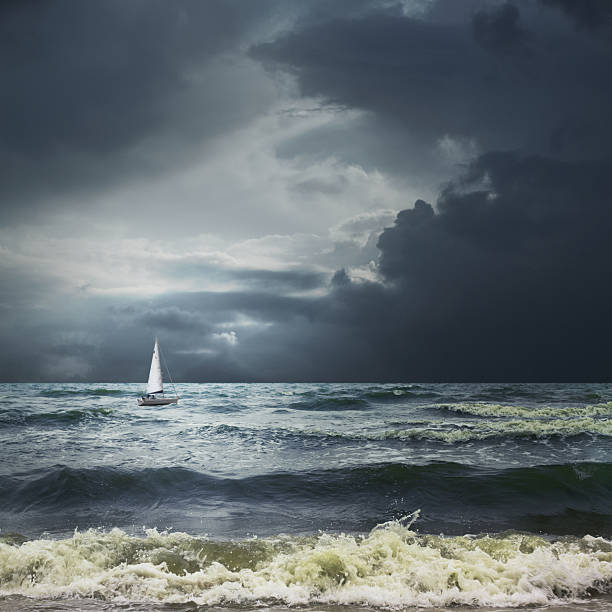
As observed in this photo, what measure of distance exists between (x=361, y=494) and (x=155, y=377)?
43.6m

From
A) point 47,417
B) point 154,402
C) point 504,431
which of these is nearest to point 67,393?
point 154,402

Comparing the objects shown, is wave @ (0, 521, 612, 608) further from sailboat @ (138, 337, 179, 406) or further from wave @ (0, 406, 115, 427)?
sailboat @ (138, 337, 179, 406)

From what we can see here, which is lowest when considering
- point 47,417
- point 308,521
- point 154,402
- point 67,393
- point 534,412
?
point 67,393

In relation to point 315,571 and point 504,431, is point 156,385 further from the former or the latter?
point 315,571

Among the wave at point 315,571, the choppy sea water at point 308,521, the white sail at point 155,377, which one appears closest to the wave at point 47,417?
the choppy sea water at point 308,521

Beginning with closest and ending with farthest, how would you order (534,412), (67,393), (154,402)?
(534,412) → (154,402) → (67,393)

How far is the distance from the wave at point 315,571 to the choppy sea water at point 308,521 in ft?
0.08

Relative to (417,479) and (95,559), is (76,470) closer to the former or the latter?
(95,559)

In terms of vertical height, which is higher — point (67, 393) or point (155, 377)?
point (155, 377)

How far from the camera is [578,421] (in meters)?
26.0

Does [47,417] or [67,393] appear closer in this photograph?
[47,417]

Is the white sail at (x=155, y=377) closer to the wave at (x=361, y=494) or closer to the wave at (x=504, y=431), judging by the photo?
the wave at (x=504, y=431)

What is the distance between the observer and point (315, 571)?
6312 mm

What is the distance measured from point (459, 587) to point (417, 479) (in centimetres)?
684
